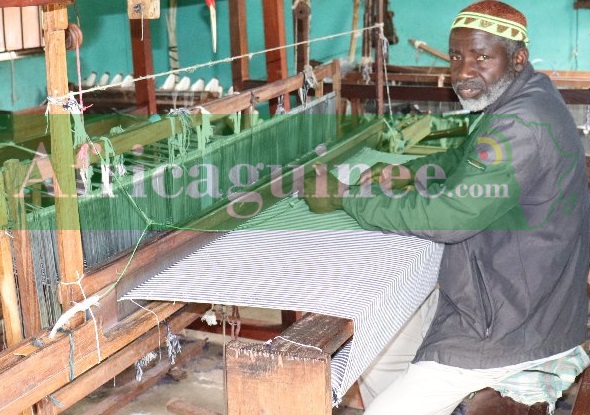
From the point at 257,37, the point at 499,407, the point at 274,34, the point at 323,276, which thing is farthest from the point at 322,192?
the point at 257,37

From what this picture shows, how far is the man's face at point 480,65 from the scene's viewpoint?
101 inches

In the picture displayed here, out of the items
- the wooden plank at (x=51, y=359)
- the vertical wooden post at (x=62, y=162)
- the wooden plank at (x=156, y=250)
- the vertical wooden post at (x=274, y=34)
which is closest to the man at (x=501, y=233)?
the wooden plank at (x=156, y=250)

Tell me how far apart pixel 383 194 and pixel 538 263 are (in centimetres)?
52

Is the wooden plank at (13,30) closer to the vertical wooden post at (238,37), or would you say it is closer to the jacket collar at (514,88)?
the vertical wooden post at (238,37)

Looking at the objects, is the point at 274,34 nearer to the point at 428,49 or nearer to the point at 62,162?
the point at 62,162

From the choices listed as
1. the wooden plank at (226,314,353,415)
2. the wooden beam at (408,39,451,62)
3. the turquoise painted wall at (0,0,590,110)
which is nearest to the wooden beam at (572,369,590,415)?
the wooden plank at (226,314,353,415)

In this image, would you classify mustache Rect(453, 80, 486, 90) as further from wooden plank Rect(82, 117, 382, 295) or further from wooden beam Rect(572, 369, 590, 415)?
wooden beam Rect(572, 369, 590, 415)

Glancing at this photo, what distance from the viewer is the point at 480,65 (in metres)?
2.59

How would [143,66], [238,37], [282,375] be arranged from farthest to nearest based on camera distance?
1. [238,37]
2. [143,66]
3. [282,375]

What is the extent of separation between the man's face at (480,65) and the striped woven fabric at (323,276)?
527 millimetres

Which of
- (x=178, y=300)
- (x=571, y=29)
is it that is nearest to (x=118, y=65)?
(x=571, y=29)

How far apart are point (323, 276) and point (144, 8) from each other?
1.00 meters

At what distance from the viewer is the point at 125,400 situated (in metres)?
3.80

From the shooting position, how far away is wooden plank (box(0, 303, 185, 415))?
1.97m
